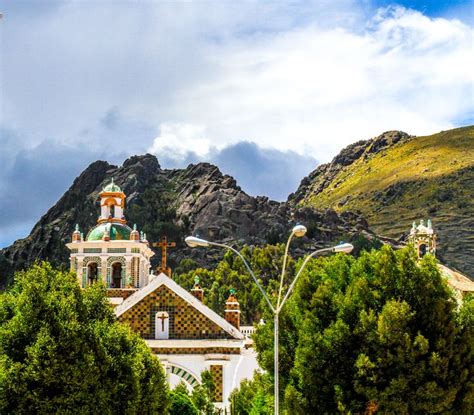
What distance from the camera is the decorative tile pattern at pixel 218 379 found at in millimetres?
48188

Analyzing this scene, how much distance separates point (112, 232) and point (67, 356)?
2813 cm

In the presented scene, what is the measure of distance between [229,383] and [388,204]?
14986 cm

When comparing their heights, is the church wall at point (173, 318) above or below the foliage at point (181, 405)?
above

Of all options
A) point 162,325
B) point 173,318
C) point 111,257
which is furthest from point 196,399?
point 111,257

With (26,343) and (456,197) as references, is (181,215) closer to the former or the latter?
(456,197)

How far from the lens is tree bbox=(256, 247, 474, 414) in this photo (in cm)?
3516

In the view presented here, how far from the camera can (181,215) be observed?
472 feet

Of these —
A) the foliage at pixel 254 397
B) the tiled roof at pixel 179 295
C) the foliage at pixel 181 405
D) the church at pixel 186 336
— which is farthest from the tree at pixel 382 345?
the tiled roof at pixel 179 295

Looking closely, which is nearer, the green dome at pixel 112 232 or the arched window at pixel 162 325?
the arched window at pixel 162 325

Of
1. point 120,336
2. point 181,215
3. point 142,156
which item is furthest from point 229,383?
point 142,156

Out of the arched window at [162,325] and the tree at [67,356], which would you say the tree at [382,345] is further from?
the arched window at [162,325]

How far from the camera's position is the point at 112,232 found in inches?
2336

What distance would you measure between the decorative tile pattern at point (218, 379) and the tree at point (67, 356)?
1332 cm

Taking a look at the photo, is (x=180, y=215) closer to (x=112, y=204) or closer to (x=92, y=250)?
(x=112, y=204)
